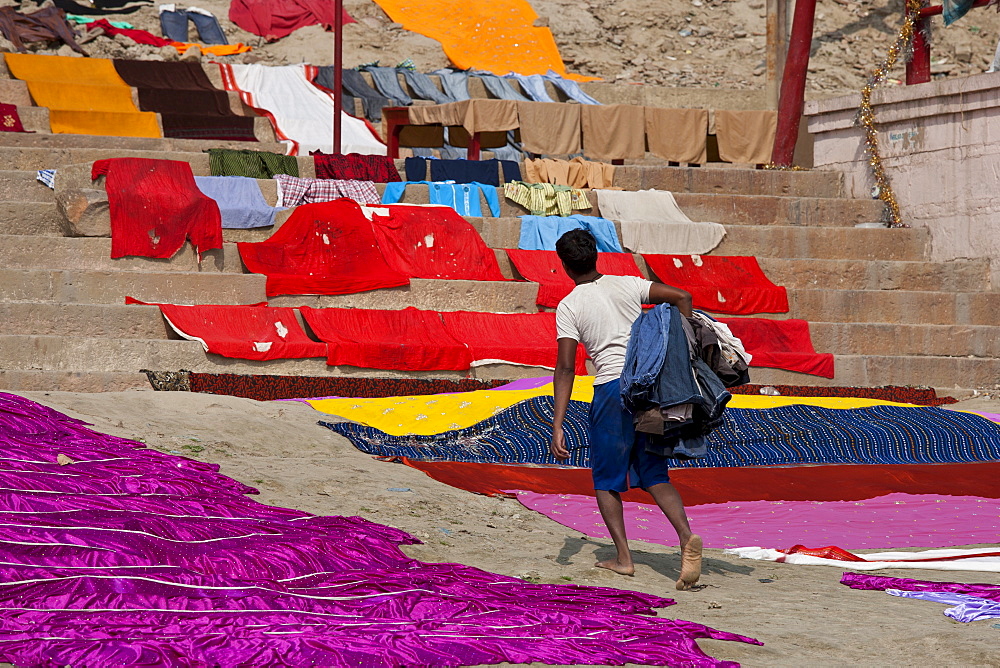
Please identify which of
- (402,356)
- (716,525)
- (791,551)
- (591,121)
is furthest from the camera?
(591,121)

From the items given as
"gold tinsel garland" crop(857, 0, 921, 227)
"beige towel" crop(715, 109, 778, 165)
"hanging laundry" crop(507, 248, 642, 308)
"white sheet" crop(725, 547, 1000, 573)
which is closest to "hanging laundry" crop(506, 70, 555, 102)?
"beige towel" crop(715, 109, 778, 165)

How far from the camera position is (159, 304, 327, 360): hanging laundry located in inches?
383

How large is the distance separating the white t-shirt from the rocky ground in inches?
806

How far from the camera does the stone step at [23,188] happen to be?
1216 cm

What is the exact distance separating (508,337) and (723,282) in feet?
9.38

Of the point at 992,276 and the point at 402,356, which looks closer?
the point at 402,356

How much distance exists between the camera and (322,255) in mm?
11883

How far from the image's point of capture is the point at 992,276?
1318 centimetres

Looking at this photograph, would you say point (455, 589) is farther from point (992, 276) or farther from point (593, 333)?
point (992, 276)

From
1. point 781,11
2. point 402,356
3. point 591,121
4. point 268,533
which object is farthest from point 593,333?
point 781,11

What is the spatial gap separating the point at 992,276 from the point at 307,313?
297 inches

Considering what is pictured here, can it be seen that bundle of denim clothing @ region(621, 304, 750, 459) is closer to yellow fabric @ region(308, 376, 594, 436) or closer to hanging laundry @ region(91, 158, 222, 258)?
yellow fabric @ region(308, 376, 594, 436)

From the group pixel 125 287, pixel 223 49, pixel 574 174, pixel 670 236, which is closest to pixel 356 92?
pixel 223 49

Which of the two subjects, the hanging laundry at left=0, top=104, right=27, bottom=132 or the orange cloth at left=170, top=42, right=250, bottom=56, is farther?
the orange cloth at left=170, top=42, right=250, bottom=56
